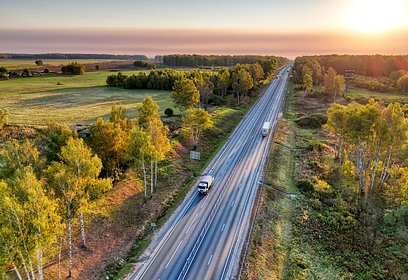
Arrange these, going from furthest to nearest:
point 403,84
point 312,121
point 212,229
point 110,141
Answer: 1. point 403,84
2. point 312,121
3. point 110,141
4. point 212,229

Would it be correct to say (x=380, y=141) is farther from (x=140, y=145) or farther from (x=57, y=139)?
(x=57, y=139)

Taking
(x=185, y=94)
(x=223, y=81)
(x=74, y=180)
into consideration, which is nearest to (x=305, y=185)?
(x=74, y=180)

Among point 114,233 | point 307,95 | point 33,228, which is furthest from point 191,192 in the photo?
point 307,95

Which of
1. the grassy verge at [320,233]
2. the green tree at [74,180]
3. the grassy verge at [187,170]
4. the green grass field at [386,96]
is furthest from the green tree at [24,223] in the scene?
the green grass field at [386,96]

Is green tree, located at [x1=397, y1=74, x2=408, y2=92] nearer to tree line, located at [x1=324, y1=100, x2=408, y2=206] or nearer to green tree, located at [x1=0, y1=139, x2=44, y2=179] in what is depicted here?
tree line, located at [x1=324, y1=100, x2=408, y2=206]

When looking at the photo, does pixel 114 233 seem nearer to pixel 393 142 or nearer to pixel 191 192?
pixel 191 192

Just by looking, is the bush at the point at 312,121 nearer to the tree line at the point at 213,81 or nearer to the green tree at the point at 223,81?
the tree line at the point at 213,81

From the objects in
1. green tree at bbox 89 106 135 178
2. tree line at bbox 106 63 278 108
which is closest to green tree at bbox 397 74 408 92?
tree line at bbox 106 63 278 108
